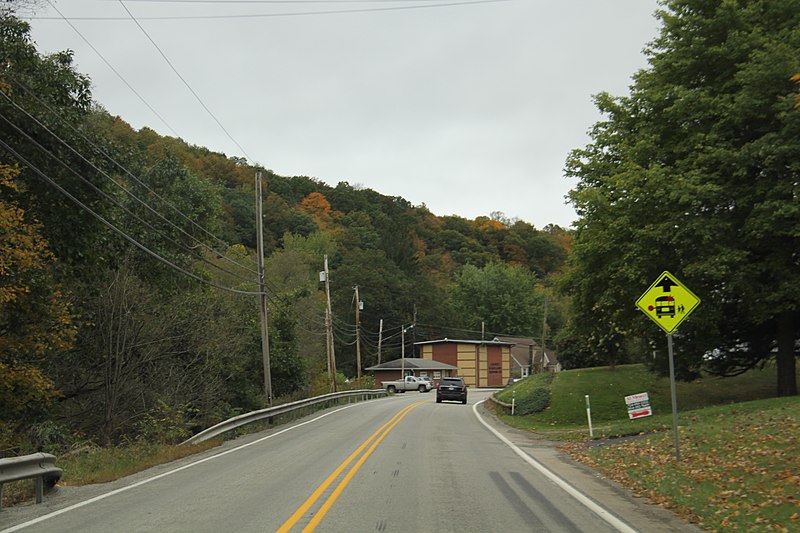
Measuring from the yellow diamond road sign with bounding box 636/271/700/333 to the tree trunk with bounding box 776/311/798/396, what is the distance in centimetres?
1158

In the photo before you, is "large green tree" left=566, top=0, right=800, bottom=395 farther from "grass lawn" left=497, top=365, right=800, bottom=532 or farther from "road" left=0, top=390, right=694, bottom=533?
"road" left=0, top=390, right=694, bottom=533

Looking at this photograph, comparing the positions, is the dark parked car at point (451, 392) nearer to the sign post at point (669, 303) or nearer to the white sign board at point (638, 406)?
the white sign board at point (638, 406)

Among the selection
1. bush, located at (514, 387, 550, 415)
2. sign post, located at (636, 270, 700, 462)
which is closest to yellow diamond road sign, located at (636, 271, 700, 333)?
sign post, located at (636, 270, 700, 462)

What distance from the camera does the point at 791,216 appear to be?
19.0 m

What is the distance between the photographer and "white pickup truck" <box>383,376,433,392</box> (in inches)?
2775

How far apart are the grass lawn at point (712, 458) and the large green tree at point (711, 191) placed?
355 centimetres

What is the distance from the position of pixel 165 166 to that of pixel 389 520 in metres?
23.6

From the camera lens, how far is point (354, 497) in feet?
30.5

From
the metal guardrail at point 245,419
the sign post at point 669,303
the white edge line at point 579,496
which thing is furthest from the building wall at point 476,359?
the sign post at point 669,303

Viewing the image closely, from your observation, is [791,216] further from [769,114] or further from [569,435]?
[569,435]

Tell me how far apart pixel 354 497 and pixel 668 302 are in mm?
7029

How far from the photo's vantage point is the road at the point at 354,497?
772 cm

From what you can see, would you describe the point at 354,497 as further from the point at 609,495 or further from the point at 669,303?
the point at 669,303

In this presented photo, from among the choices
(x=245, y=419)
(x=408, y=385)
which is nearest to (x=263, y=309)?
(x=245, y=419)
